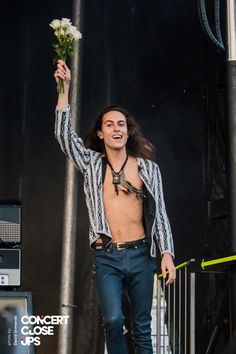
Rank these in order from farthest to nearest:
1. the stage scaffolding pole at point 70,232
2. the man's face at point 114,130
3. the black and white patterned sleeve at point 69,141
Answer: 1. the stage scaffolding pole at point 70,232
2. the man's face at point 114,130
3. the black and white patterned sleeve at point 69,141

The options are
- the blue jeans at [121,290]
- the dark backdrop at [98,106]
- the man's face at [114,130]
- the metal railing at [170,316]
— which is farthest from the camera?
the dark backdrop at [98,106]

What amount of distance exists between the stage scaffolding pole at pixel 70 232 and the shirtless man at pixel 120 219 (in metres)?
1.30

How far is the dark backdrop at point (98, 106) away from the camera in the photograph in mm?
5418

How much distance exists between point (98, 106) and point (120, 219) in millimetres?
1884

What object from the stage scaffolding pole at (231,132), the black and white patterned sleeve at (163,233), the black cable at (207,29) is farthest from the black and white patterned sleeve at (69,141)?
the black cable at (207,29)

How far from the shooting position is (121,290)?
3.81 meters

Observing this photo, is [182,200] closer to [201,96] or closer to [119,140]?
[201,96]

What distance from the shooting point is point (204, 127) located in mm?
5672

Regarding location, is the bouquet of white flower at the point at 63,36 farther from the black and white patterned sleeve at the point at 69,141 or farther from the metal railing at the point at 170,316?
the metal railing at the point at 170,316

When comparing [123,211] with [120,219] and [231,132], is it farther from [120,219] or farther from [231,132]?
[231,132]

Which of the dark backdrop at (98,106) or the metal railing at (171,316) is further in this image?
the dark backdrop at (98,106)

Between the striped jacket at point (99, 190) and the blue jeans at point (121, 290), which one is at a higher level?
the striped jacket at point (99, 190)

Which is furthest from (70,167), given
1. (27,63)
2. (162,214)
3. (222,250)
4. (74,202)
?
(162,214)

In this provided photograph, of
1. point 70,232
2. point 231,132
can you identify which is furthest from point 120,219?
point 70,232
